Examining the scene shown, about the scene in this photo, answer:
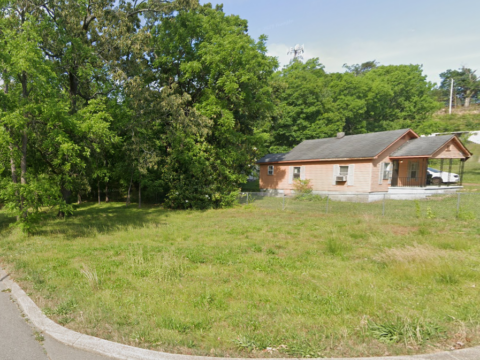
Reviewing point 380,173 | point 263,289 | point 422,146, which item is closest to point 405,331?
point 263,289

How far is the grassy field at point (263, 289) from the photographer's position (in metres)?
3.51

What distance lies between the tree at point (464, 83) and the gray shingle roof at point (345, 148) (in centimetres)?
6476

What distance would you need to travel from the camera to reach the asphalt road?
3.36m

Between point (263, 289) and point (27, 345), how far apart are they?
3507mm

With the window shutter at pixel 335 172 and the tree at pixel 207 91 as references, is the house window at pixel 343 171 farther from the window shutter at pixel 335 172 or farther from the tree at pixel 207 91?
the tree at pixel 207 91

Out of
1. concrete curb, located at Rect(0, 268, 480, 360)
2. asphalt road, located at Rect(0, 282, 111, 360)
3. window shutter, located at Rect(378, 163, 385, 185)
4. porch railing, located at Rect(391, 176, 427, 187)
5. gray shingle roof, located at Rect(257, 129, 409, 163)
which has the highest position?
gray shingle roof, located at Rect(257, 129, 409, 163)

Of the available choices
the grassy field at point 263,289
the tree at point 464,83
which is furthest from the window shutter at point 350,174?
the tree at point 464,83

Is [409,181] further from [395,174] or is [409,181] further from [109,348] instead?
[109,348]

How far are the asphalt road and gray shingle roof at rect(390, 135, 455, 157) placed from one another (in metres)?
22.3

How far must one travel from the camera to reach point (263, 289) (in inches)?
200

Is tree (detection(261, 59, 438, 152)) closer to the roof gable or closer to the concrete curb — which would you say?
the roof gable

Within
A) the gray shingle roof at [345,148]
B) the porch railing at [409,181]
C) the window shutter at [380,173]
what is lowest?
the porch railing at [409,181]

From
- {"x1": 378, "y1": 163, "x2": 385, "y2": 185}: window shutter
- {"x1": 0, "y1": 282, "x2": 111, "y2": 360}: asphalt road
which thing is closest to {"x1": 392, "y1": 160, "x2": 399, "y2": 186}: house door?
{"x1": 378, "y1": 163, "x2": 385, "y2": 185}: window shutter

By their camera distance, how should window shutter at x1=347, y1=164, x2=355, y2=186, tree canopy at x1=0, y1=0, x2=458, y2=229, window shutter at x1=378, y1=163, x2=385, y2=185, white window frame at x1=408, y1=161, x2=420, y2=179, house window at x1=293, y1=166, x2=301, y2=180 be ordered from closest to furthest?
1. tree canopy at x1=0, y1=0, x2=458, y2=229
2. window shutter at x1=378, y1=163, x2=385, y2=185
3. window shutter at x1=347, y1=164, x2=355, y2=186
4. white window frame at x1=408, y1=161, x2=420, y2=179
5. house window at x1=293, y1=166, x2=301, y2=180
